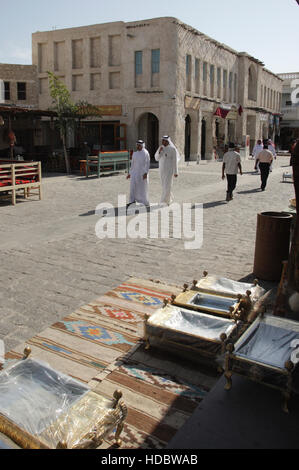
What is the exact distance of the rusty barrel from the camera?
18.2ft

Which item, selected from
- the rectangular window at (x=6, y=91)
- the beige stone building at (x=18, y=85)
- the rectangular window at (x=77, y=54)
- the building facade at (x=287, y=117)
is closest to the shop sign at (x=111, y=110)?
the rectangular window at (x=77, y=54)

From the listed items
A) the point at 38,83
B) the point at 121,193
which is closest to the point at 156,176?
the point at 121,193

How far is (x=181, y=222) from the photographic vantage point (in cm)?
922

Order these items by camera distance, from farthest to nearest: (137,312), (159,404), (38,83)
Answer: (38,83) < (137,312) < (159,404)

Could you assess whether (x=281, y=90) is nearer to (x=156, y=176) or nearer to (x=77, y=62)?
(x=77, y=62)

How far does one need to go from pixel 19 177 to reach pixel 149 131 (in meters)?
A: 18.6

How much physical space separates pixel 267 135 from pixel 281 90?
8492mm

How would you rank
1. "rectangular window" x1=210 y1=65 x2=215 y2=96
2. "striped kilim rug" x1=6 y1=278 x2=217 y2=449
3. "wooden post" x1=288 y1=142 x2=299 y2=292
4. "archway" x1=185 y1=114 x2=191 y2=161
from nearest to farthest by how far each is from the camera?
"striped kilim rug" x1=6 y1=278 x2=217 y2=449 < "wooden post" x1=288 y1=142 x2=299 y2=292 < "rectangular window" x1=210 y1=65 x2=215 y2=96 < "archway" x1=185 y1=114 x2=191 y2=161

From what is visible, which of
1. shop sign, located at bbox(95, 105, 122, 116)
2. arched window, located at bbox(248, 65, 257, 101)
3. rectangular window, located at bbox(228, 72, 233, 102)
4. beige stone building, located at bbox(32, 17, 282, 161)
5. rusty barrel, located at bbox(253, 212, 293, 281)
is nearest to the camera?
rusty barrel, located at bbox(253, 212, 293, 281)

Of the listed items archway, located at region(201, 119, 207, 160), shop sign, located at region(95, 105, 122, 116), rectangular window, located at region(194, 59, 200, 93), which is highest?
rectangular window, located at region(194, 59, 200, 93)

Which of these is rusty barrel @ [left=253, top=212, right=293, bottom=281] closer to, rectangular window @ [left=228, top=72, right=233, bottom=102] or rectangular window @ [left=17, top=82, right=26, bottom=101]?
rectangular window @ [left=17, top=82, right=26, bottom=101]

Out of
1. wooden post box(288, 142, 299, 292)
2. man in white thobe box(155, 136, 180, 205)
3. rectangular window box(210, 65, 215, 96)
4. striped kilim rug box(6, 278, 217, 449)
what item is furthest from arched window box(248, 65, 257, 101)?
wooden post box(288, 142, 299, 292)

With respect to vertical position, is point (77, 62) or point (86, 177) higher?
point (77, 62)

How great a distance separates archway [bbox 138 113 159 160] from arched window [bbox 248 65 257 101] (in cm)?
1363
